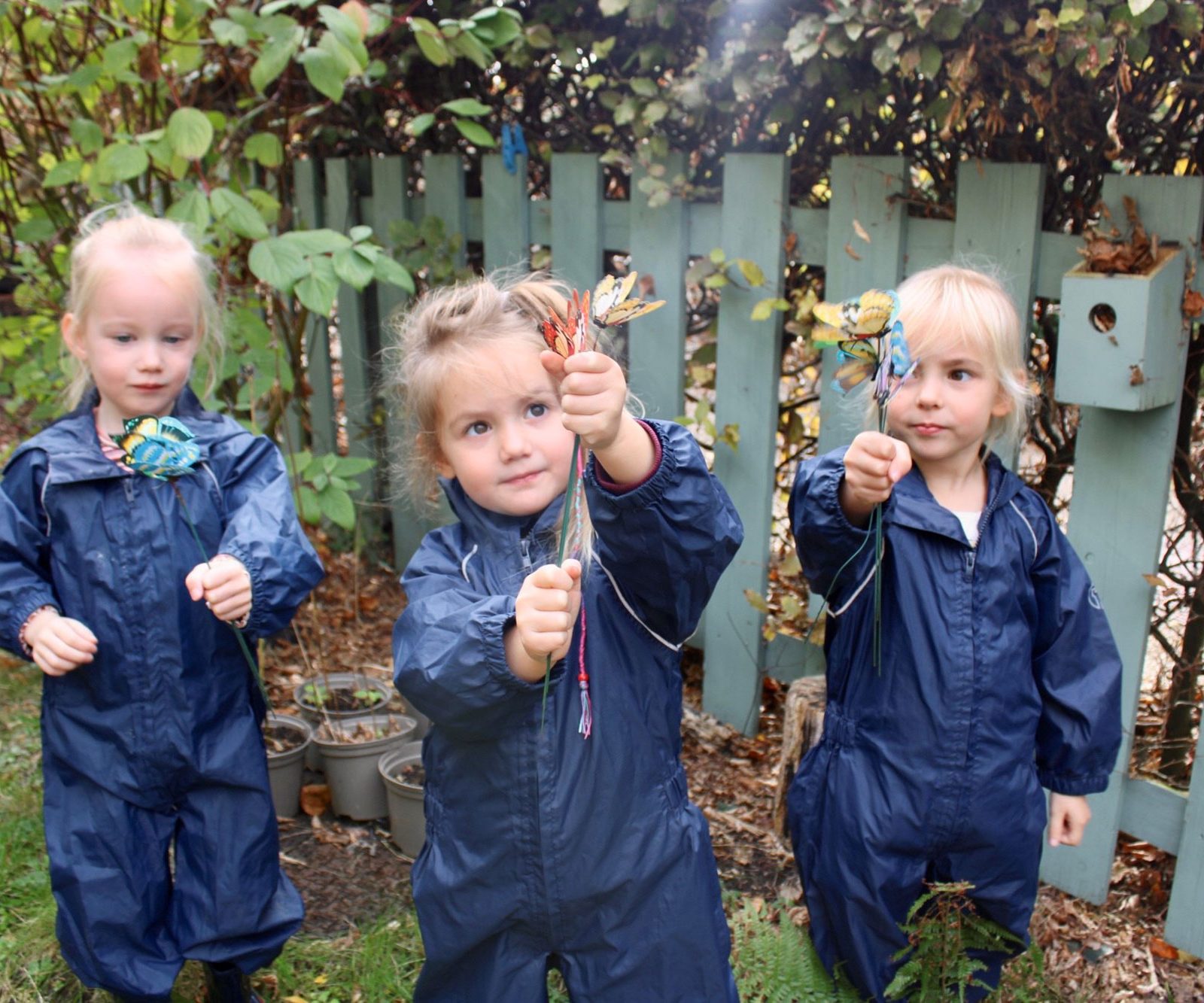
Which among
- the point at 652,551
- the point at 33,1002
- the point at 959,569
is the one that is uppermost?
the point at 652,551

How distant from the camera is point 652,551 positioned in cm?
167

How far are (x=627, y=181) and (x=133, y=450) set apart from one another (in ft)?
7.37

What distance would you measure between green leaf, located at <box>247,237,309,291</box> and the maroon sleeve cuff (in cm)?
162

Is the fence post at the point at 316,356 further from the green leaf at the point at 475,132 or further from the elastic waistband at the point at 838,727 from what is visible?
the elastic waistband at the point at 838,727

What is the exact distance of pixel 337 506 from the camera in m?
3.34

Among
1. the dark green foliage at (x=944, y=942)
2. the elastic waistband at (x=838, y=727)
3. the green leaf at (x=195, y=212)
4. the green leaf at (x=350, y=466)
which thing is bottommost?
the dark green foliage at (x=944, y=942)

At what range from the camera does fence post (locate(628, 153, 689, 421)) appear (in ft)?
11.3

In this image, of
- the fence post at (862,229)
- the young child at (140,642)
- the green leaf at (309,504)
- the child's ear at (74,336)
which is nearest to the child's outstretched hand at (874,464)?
the fence post at (862,229)

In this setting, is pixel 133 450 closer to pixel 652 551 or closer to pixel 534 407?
pixel 534 407

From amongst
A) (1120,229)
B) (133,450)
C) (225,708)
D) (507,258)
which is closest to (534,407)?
(133,450)

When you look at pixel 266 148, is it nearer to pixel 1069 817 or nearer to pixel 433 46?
pixel 433 46

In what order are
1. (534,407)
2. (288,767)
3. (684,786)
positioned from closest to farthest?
(534,407) → (684,786) → (288,767)

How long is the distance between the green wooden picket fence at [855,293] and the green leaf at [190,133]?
1.13 metres

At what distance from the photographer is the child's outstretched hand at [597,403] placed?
146 cm
